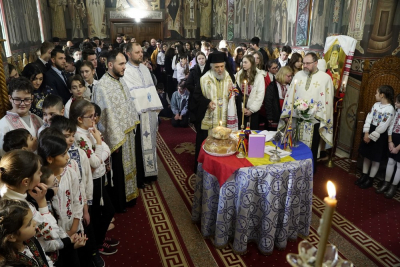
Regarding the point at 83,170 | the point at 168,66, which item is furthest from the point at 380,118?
the point at 168,66

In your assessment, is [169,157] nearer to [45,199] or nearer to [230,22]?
[45,199]

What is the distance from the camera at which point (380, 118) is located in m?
4.29

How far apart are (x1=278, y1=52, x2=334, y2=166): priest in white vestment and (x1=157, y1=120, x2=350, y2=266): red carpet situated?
64.6 inches

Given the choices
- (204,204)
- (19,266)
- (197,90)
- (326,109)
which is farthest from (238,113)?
(19,266)

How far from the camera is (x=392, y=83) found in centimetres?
470

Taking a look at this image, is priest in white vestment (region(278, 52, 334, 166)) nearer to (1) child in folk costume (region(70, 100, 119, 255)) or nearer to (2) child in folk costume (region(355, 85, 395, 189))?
(2) child in folk costume (region(355, 85, 395, 189))

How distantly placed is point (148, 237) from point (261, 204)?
1.29m

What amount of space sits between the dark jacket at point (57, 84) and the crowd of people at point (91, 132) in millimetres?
15

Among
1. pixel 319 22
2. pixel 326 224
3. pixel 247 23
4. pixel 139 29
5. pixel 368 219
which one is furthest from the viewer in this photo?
pixel 139 29

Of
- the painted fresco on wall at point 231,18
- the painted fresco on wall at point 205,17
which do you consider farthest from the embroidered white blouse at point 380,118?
the painted fresco on wall at point 205,17

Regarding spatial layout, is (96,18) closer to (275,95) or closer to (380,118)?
(275,95)

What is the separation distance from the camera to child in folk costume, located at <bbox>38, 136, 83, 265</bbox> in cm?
205

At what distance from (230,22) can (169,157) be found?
9729 millimetres

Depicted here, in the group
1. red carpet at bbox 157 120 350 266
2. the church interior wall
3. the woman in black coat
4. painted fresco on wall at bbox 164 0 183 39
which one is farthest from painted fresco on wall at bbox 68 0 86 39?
the woman in black coat
